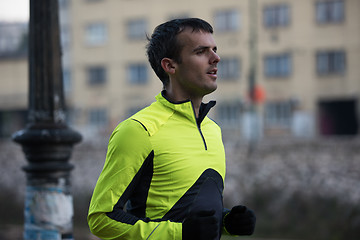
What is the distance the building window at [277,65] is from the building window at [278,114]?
183 centimetres

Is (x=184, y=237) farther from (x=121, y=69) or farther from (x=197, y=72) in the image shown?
(x=121, y=69)

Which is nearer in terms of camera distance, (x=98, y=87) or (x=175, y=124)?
(x=175, y=124)

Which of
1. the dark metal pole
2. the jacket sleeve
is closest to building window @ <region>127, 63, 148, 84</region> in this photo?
the dark metal pole

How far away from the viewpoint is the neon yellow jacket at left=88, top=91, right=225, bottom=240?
2.38 meters

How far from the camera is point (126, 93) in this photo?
121 feet

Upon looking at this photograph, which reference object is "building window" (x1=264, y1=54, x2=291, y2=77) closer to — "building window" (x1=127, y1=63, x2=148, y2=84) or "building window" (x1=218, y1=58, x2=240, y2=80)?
"building window" (x1=218, y1=58, x2=240, y2=80)

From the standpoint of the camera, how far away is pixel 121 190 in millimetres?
2398

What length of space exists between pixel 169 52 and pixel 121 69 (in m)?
35.0

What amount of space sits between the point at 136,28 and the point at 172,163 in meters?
35.3

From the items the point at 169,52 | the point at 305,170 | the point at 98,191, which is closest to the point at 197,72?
the point at 169,52

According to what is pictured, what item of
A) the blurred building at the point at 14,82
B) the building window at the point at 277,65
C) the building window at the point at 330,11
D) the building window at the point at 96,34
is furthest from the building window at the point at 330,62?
the blurred building at the point at 14,82

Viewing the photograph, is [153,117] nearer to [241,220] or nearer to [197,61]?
[197,61]

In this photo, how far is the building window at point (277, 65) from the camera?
109ft

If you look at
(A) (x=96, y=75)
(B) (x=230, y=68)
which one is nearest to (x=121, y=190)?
(B) (x=230, y=68)
